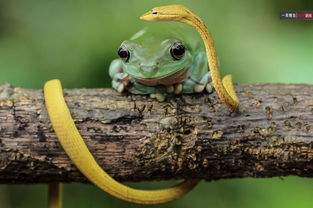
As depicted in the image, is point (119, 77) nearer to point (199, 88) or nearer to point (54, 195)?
point (199, 88)

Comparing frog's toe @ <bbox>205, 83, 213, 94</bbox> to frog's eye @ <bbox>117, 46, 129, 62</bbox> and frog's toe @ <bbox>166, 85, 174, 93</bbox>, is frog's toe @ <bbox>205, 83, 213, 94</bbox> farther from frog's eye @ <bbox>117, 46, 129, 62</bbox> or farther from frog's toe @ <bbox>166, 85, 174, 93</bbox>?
frog's eye @ <bbox>117, 46, 129, 62</bbox>

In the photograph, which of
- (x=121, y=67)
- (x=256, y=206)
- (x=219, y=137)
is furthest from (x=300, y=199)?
(x=121, y=67)

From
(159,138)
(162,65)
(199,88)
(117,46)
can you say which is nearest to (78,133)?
(159,138)

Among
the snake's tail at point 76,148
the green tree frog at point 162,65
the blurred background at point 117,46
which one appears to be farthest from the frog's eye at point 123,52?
the blurred background at point 117,46

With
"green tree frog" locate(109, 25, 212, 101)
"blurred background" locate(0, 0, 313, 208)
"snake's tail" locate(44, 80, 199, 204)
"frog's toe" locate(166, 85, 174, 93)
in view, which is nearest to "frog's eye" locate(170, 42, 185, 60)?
"green tree frog" locate(109, 25, 212, 101)

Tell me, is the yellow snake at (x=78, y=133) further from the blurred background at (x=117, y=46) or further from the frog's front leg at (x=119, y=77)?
the blurred background at (x=117, y=46)

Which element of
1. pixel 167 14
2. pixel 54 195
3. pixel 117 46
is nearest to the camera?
pixel 167 14
